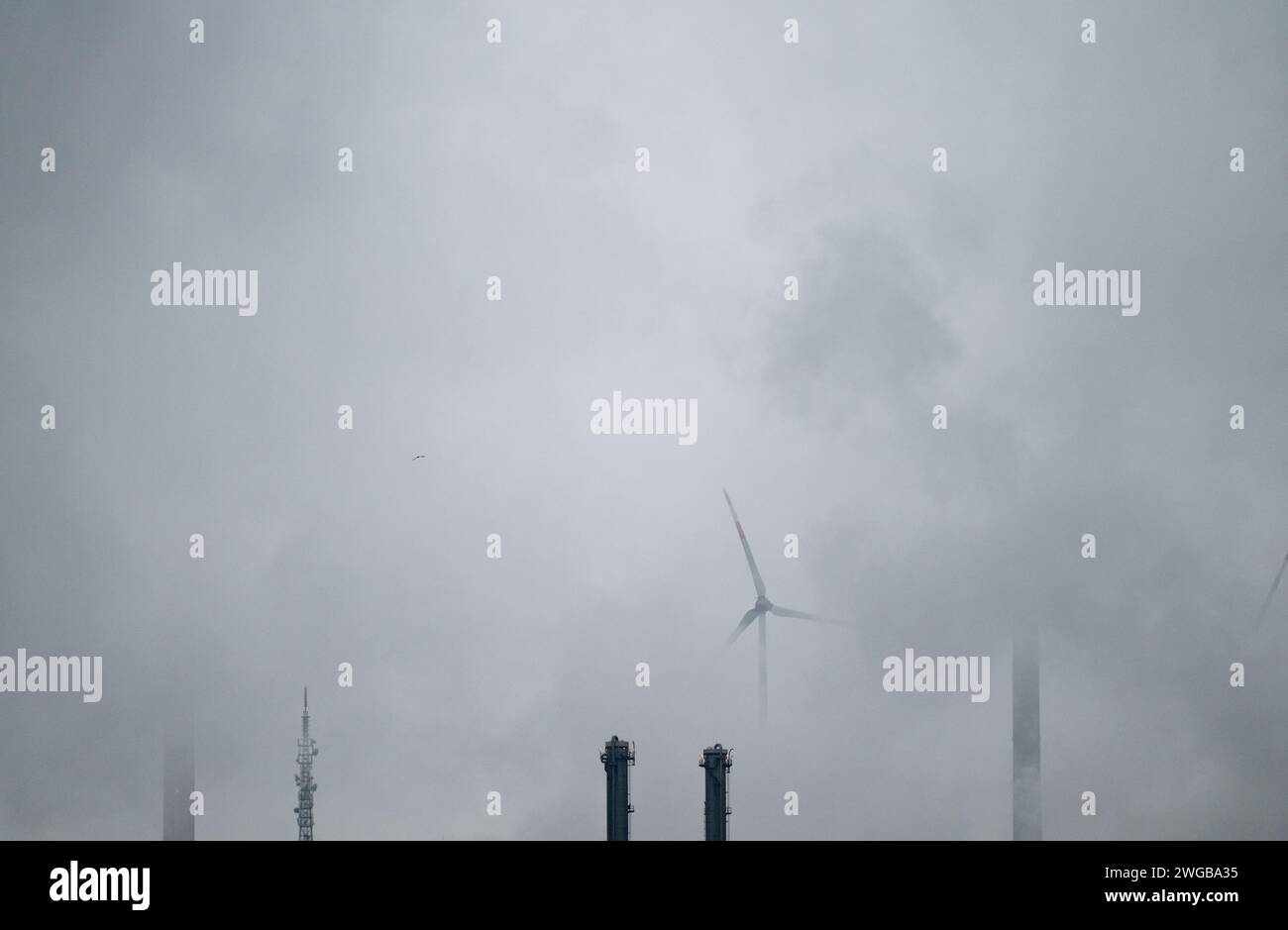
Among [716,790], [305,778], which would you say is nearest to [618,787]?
[716,790]

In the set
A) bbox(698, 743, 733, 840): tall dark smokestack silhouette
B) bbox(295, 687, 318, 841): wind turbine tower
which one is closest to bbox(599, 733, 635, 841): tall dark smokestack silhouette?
bbox(698, 743, 733, 840): tall dark smokestack silhouette

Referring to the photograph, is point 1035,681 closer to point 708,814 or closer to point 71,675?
point 708,814

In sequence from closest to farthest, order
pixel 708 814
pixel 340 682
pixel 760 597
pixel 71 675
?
pixel 708 814 → pixel 760 597 → pixel 340 682 → pixel 71 675

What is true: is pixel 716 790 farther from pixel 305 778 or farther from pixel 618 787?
pixel 305 778

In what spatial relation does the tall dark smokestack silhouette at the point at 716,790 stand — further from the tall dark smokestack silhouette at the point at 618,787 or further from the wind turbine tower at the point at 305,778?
the wind turbine tower at the point at 305,778
